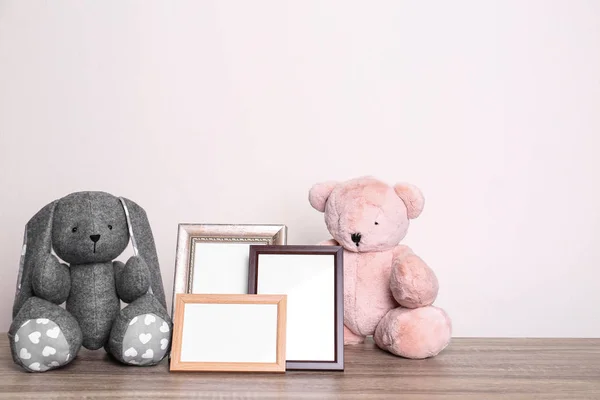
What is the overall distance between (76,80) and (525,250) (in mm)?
1146

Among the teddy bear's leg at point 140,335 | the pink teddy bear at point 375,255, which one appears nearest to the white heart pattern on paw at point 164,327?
the teddy bear's leg at point 140,335

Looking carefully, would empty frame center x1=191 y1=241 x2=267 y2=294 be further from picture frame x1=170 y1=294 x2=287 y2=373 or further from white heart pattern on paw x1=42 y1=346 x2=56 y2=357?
white heart pattern on paw x1=42 y1=346 x2=56 y2=357

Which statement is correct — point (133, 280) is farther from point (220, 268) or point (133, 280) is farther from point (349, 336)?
point (349, 336)

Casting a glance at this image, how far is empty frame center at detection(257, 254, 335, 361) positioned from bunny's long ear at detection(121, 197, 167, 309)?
0.17 metres

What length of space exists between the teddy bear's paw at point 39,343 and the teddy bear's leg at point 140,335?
77 millimetres

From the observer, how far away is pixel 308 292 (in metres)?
1.05

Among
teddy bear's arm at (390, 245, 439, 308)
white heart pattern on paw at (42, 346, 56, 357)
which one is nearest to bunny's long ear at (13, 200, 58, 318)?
white heart pattern on paw at (42, 346, 56, 357)

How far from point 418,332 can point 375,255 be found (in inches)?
6.7

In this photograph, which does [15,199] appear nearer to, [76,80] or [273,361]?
[76,80]

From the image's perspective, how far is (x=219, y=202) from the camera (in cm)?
145

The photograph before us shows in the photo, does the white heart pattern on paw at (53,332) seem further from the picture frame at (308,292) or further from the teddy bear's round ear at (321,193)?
the teddy bear's round ear at (321,193)

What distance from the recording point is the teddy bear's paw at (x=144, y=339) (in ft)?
3.13

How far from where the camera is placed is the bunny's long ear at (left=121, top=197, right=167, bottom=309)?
1.04 metres

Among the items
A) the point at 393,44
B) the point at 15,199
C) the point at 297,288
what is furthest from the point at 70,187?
the point at 393,44
